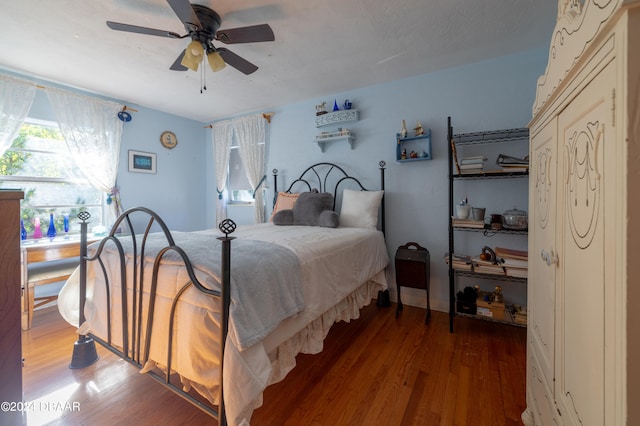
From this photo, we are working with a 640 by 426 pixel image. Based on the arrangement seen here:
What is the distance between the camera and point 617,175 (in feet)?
1.73

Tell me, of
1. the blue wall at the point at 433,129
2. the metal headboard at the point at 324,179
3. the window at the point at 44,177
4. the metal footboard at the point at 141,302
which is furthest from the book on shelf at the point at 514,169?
the window at the point at 44,177

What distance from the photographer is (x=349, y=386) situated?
156cm

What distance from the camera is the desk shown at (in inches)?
88.0

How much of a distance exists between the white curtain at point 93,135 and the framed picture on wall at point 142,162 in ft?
0.62

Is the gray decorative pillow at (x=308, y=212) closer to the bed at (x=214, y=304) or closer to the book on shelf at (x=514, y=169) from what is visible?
the bed at (x=214, y=304)

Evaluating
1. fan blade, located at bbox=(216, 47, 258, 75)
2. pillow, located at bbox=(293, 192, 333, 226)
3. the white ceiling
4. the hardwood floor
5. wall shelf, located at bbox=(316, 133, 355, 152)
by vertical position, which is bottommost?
the hardwood floor

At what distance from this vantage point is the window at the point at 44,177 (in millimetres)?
2703

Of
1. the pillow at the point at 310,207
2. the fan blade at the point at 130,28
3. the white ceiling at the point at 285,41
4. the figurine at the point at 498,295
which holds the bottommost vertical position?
the figurine at the point at 498,295

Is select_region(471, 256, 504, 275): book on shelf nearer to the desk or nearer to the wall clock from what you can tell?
the desk

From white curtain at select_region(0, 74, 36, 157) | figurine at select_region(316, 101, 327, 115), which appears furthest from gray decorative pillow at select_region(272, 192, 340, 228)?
white curtain at select_region(0, 74, 36, 157)

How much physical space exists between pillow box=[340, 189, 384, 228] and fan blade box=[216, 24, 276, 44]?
1678 millimetres

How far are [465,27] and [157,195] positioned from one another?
4.07m

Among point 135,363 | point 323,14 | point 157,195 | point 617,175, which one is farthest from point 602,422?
point 157,195

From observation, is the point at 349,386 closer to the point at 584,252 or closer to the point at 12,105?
the point at 584,252
